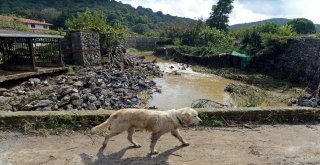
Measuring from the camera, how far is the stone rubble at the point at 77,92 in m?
10.5

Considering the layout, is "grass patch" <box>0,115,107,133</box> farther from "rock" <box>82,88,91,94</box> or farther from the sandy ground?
"rock" <box>82,88,91,94</box>

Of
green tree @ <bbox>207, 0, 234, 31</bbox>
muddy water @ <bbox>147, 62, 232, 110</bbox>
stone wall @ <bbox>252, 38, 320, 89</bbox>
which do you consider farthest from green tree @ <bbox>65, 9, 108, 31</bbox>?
green tree @ <bbox>207, 0, 234, 31</bbox>

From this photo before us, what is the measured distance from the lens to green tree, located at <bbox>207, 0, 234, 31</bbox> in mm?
51844

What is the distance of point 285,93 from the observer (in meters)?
17.8

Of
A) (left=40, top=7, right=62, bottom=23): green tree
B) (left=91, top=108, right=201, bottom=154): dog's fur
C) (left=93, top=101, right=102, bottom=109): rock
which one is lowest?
(left=93, top=101, right=102, bottom=109): rock

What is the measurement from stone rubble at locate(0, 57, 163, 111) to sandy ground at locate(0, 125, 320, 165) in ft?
16.3

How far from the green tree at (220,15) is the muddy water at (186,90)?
29.3m

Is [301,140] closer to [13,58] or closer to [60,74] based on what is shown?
[60,74]

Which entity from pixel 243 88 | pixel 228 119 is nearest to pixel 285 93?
pixel 243 88

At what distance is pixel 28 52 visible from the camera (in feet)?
53.5

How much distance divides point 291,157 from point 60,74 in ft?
46.8

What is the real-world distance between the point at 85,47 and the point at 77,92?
744 cm

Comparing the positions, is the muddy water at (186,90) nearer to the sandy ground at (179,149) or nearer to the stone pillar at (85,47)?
the stone pillar at (85,47)

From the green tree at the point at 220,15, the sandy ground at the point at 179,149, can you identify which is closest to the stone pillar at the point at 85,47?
the sandy ground at the point at 179,149
